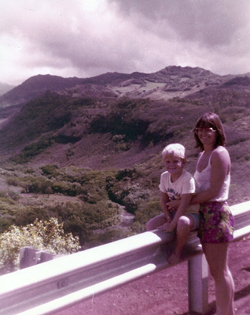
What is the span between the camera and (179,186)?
2379 millimetres

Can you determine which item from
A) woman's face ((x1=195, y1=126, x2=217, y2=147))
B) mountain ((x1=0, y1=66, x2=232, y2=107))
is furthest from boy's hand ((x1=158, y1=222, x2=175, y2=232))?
mountain ((x1=0, y1=66, x2=232, y2=107))

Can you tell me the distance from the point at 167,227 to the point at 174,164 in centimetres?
43

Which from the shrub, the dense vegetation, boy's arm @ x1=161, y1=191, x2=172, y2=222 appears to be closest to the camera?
boy's arm @ x1=161, y1=191, x2=172, y2=222

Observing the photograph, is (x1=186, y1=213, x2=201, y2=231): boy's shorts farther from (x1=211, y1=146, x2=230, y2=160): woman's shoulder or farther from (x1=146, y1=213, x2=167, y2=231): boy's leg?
(x1=211, y1=146, x2=230, y2=160): woman's shoulder

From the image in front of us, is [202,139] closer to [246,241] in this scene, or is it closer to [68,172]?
[246,241]

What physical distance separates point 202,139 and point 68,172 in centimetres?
2583

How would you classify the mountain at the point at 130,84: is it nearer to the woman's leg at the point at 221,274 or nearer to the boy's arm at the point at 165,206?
the boy's arm at the point at 165,206

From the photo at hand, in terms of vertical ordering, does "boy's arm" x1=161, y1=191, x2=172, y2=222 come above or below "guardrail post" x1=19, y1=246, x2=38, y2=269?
above

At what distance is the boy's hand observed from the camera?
2.33m

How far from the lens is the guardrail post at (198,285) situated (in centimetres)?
265

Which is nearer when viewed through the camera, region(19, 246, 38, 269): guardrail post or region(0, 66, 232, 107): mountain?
region(19, 246, 38, 269): guardrail post

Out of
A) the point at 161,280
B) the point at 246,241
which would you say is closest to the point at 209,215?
the point at 161,280

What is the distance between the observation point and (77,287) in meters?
1.75

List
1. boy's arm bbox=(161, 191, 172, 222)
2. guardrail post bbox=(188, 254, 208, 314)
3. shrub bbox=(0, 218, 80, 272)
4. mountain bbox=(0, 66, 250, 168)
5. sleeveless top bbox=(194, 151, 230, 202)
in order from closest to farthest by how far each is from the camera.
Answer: sleeveless top bbox=(194, 151, 230, 202) → boy's arm bbox=(161, 191, 172, 222) → guardrail post bbox=(188, 254, 208, 314) → shrub bbox=(0, 218, 80, 272) → mountain bbox=(0, 66, 250, 168)
